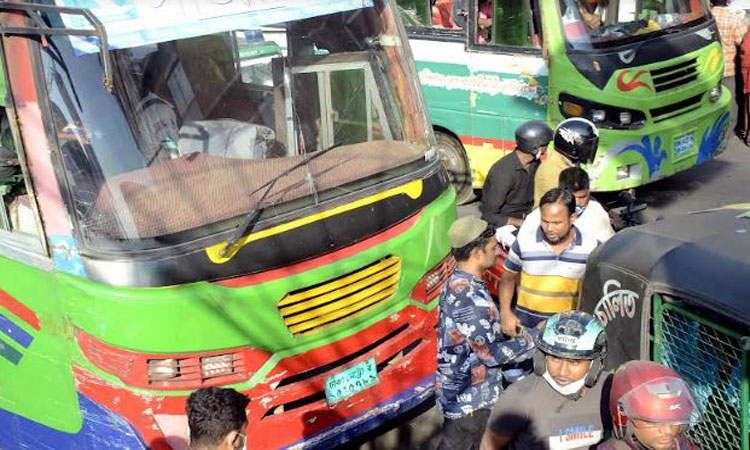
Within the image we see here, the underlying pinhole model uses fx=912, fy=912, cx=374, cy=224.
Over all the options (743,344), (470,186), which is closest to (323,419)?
(743,344)

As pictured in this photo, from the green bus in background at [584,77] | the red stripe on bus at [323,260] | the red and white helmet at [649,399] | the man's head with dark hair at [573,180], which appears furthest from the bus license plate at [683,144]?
the red and white helmet at [649,399]

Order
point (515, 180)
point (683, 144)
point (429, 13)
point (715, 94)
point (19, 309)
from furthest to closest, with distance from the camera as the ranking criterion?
1. point (429, 13)
2. point (715, 94)
3. point (683, 144)
4. point (515, 180)
5. point (19, 309)

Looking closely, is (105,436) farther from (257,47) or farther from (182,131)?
(257,47)

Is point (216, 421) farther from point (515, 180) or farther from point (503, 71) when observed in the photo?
point (503, 71)

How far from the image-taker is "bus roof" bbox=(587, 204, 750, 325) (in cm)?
336

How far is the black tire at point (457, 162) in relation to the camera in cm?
925

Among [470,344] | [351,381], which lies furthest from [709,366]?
[351,381]

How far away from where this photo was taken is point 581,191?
548 centimetres

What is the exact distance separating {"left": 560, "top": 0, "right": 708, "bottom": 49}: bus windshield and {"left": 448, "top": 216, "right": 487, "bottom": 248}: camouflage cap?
4.18 meters

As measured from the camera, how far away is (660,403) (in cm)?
294

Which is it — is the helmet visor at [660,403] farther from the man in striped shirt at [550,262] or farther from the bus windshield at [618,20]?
the bus windshield at [618,20]

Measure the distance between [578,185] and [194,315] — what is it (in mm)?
2512

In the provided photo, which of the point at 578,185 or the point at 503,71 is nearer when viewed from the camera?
the point at 578,185

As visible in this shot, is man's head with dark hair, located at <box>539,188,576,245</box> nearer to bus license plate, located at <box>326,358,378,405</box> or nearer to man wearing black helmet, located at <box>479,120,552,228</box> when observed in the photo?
bus license plate, located at <box>326,358,378,405</box>
